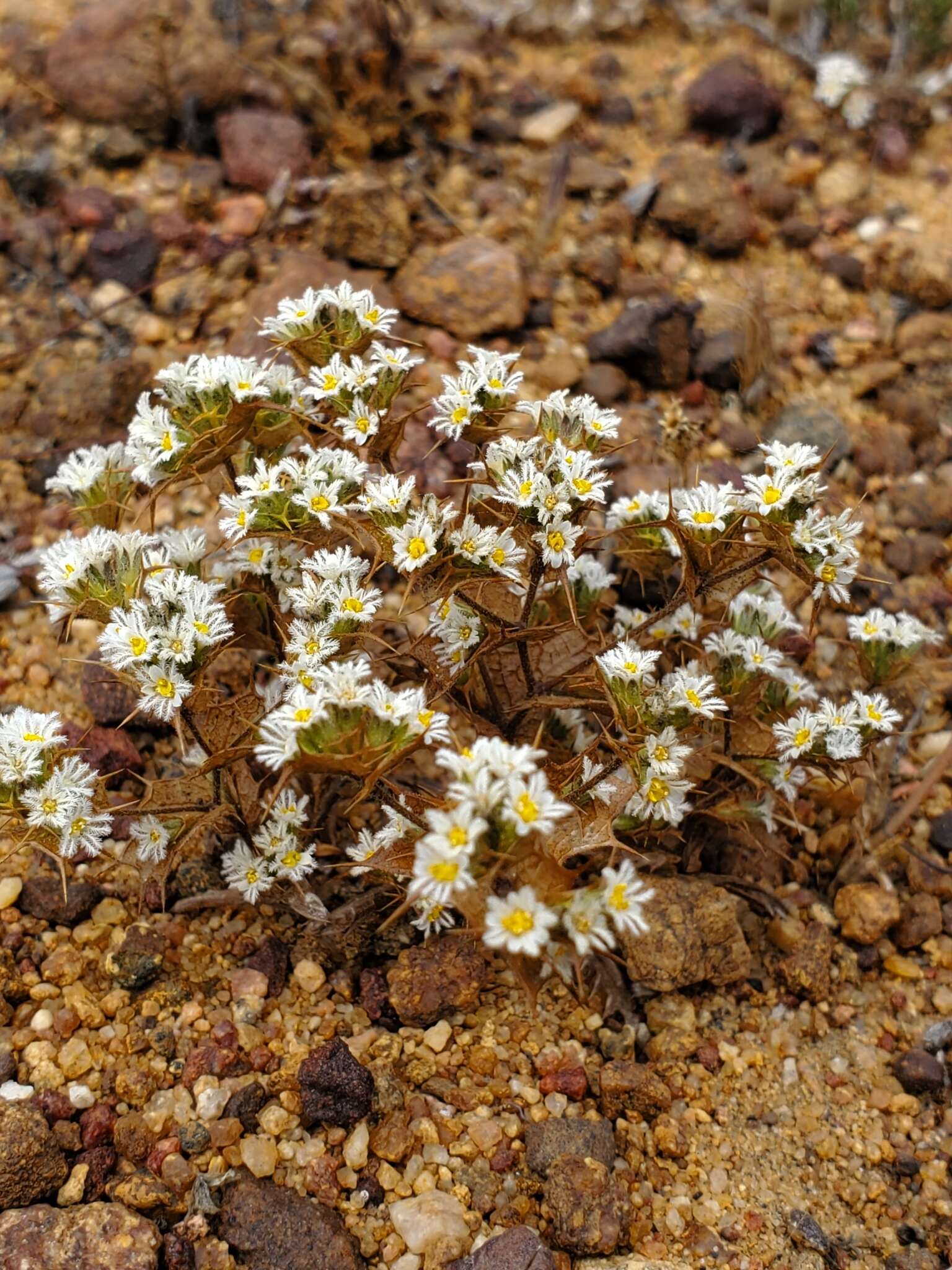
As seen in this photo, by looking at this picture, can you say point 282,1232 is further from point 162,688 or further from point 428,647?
point 428,647

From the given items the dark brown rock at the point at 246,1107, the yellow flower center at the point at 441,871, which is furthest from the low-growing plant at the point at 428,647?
the dark brown rock at the point at 246,1107

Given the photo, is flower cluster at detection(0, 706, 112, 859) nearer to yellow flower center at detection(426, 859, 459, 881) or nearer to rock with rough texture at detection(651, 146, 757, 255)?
yellow flower center at detection(426, 859, 459, 881)

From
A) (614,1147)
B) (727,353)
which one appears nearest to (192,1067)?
(614,1147)

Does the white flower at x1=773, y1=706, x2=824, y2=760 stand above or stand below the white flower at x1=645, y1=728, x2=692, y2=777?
below

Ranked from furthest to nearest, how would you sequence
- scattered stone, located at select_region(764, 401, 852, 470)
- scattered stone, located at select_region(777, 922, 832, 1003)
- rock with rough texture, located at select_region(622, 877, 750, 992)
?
scattered stone, located at select_region(764, 401, 852, 470) < scattered stone, located at select_region(777, 922, 832, 1003) < rock with rough texture, located at select_region(622, 877, 750, 992)

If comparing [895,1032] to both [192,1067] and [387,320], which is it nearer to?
[192,1067]

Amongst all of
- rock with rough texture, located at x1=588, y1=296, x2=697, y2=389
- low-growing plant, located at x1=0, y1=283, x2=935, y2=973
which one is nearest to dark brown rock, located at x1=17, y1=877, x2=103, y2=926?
low-growing plant, located at x1=0, y1=283, x2=935, y2=973
